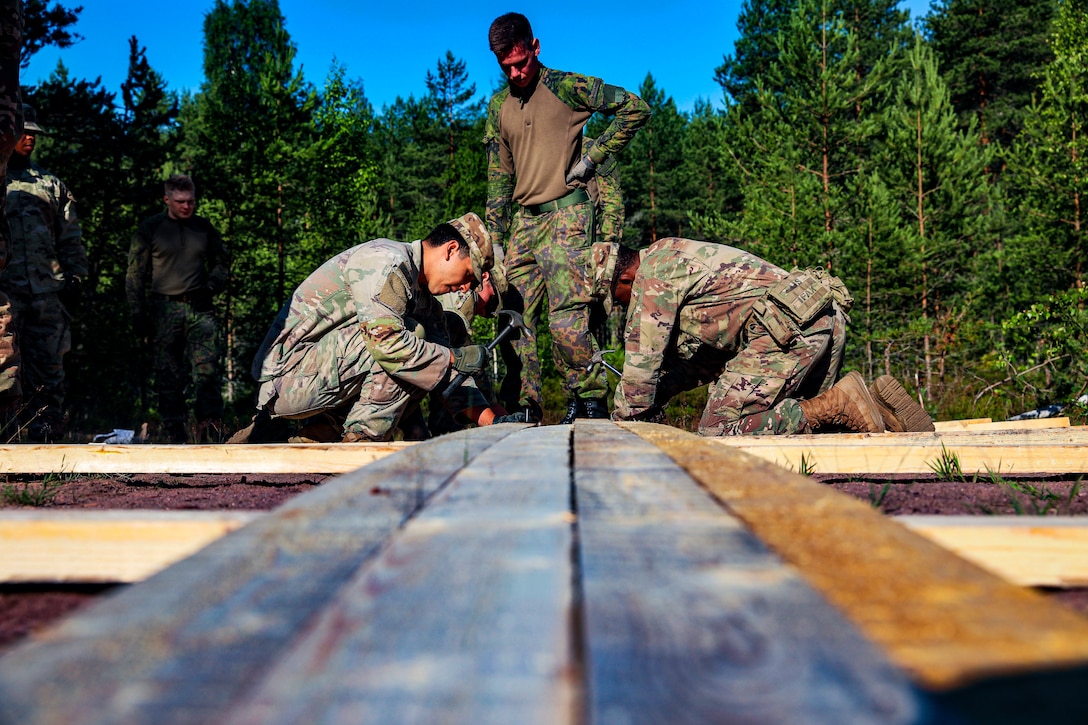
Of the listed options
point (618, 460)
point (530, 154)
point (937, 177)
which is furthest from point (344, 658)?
point (937, 177)

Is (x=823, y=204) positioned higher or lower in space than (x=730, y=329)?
higher

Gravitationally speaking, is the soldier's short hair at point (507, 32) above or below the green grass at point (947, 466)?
above

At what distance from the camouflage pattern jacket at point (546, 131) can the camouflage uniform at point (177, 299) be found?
3003 millimetres

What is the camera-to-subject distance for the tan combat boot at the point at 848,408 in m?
4.54

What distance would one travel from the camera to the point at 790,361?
452 centimetres

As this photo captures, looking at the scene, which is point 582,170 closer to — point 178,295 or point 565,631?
point 178,295

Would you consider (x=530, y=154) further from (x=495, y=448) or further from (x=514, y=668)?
(x=514, y=668)

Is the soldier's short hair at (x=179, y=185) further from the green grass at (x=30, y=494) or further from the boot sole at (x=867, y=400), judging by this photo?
the boot sole at (x=867, y=400)

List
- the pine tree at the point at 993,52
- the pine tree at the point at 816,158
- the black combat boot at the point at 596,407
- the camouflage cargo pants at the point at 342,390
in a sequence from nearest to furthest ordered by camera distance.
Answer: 1. the camouflage cargo pants at the point at 342,390
2. the black combat boot at the point at 596,407
3. the pine tree at the point at 816,158
4. the pine tree at the point at 993,52

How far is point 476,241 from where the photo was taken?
173 inches

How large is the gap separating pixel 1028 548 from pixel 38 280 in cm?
656

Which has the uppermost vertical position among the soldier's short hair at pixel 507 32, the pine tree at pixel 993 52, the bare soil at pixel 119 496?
the pine tree at pixel 993 52

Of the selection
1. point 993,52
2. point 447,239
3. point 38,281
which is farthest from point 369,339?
point 993,52

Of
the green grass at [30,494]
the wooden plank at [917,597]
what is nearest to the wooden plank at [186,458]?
the green grass at [30,494]
